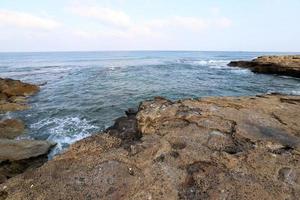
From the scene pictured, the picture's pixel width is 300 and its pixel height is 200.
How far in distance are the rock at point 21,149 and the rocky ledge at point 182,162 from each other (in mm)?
4099

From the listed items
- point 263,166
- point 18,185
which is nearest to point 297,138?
point 263,166

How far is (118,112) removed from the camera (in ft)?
52.2

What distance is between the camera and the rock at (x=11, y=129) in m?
12.5

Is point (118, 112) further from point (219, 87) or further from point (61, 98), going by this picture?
point (219, 87)

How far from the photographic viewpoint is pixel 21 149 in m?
9.51

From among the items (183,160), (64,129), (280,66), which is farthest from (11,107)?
(280,66)

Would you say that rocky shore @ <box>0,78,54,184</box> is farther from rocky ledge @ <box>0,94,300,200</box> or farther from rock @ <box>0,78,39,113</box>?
rock @ <box>0,78,39,113</box>

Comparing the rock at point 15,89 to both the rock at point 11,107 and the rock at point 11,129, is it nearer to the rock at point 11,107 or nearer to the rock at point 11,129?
the rock at point 11,107

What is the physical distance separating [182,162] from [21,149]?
22.1 ft

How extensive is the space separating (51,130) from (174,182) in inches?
395

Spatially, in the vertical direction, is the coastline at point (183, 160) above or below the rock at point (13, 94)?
above

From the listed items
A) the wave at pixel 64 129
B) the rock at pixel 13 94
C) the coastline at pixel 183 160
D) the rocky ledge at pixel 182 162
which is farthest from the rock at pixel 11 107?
the rocky ledge at pixel 182 162

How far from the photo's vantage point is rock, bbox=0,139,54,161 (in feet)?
29.3

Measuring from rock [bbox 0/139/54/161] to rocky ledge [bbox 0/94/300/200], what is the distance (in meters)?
4.10
